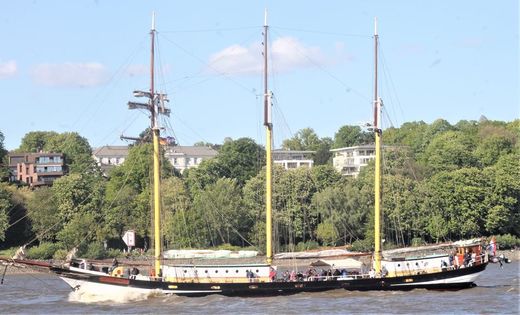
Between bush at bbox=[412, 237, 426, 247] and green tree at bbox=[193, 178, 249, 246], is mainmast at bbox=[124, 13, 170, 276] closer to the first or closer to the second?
green tree at bbox=[193, 178, 249, 246]

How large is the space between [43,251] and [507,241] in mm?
61410

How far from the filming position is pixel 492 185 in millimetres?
143625

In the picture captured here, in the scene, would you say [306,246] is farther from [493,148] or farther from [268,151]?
[493,148]

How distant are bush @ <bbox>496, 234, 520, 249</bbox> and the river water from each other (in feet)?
170

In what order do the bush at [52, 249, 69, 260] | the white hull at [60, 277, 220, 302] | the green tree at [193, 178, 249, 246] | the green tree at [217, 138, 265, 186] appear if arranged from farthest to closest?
the green tree at [217, 138, 265, 186]
the bush at [52, 249, 69, 260]
the green tree at [193, 178, 249, 246]
the white hull at [60, 277, 220, 302]

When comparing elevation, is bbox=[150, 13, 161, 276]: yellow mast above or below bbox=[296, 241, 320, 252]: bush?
above

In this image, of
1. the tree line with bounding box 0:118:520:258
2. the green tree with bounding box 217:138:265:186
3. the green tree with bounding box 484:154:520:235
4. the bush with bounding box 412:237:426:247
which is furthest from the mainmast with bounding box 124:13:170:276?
the green tree with bounding box 217:138:265:186

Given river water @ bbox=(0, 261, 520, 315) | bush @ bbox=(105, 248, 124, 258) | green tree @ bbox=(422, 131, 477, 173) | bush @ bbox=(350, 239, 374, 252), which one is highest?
green tree @ bbox=(422, 131, 477, 173)

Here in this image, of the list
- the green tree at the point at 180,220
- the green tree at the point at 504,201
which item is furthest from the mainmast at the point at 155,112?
the green tree at the point at 504,201

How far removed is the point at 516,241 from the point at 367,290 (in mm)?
64277

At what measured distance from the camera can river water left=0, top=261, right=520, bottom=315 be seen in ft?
236

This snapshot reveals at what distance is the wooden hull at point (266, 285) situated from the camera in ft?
269

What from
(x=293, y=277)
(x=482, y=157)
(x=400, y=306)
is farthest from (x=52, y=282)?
(x=482, y=157)

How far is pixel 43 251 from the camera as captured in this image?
445 feet
